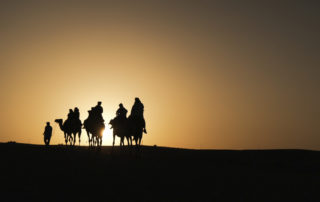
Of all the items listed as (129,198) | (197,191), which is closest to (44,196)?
(129,198)

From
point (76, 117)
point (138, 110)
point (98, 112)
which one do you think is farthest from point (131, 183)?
point (76, 117)

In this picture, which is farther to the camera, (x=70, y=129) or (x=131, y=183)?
(x=70, y=129)

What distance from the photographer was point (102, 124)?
27.8 m

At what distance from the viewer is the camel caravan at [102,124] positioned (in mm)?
24016

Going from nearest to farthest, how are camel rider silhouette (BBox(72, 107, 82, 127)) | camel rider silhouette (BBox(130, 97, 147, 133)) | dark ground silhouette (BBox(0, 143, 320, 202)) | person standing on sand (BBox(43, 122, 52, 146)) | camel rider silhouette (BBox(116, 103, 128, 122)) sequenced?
dark ground silhouette (BBox(0, 143, 320, 202)) < camel rider silhouette (BBox(130, 97, 147, 133)) < camel rider silhouette (BBox(116, 103, 128, 122)) < camel rider silhouette (BBox(72, 107, 82, 127)) < person standing on sand (BBox(43, 122, 52, 146))

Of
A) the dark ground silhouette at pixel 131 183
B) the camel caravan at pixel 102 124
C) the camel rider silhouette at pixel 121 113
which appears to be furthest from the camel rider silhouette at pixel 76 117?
the dark ground silhouette at pixel 131 183

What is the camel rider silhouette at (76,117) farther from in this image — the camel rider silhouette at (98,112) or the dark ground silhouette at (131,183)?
the dark ground silhouette at (131,183)

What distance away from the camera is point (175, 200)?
13859 mm

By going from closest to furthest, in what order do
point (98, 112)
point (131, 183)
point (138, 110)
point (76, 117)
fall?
point (131, 183) < point (138, 110) < point (98, 112) < point (76, 117)

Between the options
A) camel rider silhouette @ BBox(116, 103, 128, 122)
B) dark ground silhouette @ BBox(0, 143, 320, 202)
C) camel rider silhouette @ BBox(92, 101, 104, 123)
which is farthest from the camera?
camel rider silhouette @ BBox(92, 101, 104, 123)

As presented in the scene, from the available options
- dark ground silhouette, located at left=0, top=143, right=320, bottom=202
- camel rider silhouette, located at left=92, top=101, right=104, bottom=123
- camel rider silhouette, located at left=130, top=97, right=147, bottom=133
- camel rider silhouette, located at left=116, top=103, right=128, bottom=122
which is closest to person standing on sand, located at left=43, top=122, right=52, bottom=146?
camel rider silhouette, located at left=92, top=101, right=104, bottom=123

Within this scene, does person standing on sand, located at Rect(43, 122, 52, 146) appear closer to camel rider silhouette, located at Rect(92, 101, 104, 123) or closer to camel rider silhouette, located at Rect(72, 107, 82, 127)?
camel rider silhouette, located at Rect(72, 107, 82, 127)

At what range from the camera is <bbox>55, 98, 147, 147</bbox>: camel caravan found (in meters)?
24.0

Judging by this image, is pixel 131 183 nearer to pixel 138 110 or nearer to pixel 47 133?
pixel 138 110
